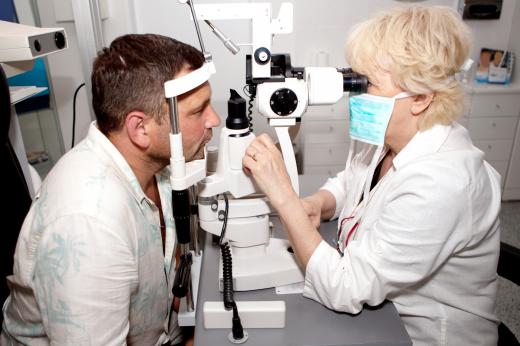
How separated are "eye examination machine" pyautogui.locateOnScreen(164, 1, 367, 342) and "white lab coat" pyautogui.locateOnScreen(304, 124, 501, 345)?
0.16m

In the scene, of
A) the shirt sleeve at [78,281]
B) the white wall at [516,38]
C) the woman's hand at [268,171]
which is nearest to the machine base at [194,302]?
the shirt sleeve at [78,281]

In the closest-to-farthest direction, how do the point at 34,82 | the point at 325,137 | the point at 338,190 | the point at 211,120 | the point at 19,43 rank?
the point at 211,120, the point at 19,43, the point at 338,190, the point at 34,82, the point at 325,137

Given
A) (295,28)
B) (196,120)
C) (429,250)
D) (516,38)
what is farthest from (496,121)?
(196,120)

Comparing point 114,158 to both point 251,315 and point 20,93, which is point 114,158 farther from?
point 20,93

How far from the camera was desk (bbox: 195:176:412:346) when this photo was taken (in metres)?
0.92

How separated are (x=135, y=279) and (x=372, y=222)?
628 mm

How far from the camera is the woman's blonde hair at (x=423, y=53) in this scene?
1031 millimetres

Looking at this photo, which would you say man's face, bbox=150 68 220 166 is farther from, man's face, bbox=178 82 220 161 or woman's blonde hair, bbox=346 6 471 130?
woman's blonde hair, bbox=346 6 471 130

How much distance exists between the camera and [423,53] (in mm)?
1025

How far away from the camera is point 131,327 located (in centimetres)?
104

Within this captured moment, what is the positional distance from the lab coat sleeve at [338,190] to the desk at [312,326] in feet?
1.50

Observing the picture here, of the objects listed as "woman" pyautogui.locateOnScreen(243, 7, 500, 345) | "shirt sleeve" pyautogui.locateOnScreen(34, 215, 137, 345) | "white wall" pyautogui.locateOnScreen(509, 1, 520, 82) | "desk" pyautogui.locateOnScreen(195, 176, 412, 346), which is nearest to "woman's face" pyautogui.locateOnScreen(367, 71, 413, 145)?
"woman" pyautogui.locateOnScreen(243, 7, 500, 345)

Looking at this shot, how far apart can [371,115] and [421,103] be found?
13cm

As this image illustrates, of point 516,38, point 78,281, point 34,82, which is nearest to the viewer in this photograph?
point 78,281
